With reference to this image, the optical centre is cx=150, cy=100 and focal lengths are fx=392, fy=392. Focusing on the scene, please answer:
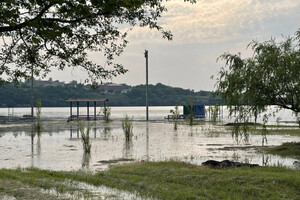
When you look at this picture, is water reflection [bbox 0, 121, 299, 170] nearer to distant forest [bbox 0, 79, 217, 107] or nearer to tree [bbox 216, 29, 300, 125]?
tree [bbox 216, 29, 300, 125]

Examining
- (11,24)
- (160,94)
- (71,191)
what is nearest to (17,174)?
(71,191)

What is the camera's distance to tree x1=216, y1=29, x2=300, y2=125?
52.2 feet

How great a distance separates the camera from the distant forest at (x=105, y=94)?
126000 mm

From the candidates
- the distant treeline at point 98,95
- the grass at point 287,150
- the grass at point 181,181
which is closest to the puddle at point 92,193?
the grass at point 181,181

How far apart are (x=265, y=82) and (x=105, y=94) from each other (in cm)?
14922

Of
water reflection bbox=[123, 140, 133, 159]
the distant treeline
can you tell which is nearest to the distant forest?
the distant treeline

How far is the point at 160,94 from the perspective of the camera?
171 metres

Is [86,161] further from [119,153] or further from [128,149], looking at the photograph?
[128,149]

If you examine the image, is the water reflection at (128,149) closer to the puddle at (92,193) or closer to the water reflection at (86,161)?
the water reflection at (86,161)

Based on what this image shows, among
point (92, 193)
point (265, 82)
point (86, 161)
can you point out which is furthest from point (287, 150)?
point (92, 193)

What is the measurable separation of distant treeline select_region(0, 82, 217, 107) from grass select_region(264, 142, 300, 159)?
112 meters

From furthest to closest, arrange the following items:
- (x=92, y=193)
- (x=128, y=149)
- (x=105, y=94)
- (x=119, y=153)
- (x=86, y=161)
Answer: (x=105, y=94)
(x=128, y=149)
(x=119, y=153)
(x=86, y=161)
(x=92, y=193)

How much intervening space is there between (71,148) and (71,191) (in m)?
9.75

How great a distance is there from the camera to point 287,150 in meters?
16.6
